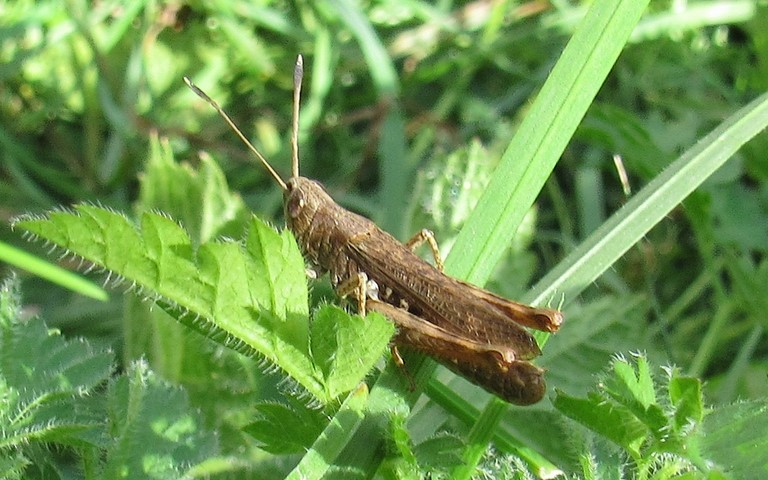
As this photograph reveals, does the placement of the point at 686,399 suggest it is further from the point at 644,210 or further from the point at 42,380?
the point at 42,380

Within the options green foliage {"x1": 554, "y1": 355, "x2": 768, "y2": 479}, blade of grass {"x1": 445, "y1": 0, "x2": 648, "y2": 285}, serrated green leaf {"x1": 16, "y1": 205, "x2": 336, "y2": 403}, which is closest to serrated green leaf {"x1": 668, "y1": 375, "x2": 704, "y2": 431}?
green foliage {"x1": 554, "y1": 355, "x2": 768, "y2": 479}

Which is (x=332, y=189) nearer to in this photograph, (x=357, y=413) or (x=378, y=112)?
(x=378, y=112)

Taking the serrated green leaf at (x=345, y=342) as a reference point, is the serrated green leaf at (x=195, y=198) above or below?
above

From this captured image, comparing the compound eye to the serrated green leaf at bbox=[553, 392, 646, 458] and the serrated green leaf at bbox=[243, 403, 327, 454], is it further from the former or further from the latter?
the serrated green leaf at bbox=[553, 392, 646, 458]

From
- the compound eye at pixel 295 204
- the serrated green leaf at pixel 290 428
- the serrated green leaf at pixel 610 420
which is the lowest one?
the serrated green leaf at pixel 290 428

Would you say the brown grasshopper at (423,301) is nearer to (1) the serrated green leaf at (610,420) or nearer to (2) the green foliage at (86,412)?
(1) the serrated green leaf at (610,420)

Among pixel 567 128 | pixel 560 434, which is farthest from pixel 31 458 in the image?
pixel 567 128

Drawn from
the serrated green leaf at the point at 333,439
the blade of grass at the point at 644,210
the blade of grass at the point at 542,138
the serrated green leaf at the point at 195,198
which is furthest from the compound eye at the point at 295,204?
the serrated green leaf at the point at 333,439

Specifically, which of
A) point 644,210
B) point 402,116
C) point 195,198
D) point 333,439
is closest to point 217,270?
point 333,439
